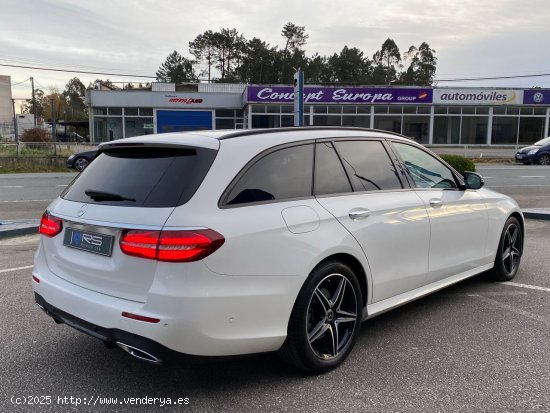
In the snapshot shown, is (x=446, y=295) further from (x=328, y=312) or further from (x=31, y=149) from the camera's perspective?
(x=31, y=149)

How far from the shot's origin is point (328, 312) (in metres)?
3.47

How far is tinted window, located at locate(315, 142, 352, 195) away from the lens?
3576 millimetres

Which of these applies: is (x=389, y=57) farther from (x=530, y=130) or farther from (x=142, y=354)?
(x=142, y=354)

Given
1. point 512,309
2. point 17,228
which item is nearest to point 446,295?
point 512,309

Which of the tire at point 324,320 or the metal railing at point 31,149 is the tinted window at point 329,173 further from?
the metal railing at point 31,149

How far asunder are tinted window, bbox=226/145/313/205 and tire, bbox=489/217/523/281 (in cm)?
291

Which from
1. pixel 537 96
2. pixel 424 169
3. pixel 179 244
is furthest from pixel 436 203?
pixel 537 96

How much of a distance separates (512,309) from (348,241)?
2.26 meters

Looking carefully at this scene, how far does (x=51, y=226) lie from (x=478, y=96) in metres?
40.8

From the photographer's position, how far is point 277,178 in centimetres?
333

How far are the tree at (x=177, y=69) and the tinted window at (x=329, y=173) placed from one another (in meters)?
83.2

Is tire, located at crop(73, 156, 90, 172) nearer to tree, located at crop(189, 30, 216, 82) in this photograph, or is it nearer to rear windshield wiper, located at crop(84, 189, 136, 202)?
rear windshield wiper, located at crop(84, 189, 136, 202)

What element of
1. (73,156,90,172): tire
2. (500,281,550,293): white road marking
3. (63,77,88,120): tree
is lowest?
(73,156,90,172): tire

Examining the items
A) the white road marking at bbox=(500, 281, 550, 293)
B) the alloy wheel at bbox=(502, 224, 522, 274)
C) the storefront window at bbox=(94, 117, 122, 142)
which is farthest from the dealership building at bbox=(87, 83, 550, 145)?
the white road marking at bbox=(500, 281, 550, 293)
